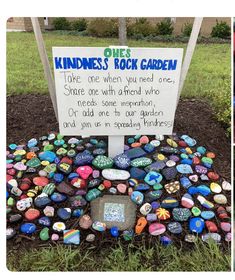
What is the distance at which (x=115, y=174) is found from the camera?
91.0 inches

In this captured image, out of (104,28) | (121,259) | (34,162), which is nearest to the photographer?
(121,259)

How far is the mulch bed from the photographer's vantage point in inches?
105

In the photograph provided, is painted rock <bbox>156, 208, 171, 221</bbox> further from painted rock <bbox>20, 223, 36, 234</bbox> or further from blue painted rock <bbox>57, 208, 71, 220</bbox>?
painted rock <bbox>20, 223, 36, 234</bbox>

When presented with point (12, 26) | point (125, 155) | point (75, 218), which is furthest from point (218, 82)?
point (12, 26)

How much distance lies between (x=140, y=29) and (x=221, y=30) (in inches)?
43.2

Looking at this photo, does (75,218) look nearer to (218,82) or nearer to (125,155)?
(125,155)

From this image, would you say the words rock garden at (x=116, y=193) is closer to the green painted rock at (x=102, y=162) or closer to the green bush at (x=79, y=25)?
the green painted rock at (x=102, y=162)

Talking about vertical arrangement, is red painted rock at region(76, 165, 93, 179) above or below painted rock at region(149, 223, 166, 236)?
above

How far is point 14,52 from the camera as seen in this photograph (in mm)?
4371

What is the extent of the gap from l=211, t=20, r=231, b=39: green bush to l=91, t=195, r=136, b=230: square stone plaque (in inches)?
131

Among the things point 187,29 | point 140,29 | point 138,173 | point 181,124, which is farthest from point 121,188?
point 187,29

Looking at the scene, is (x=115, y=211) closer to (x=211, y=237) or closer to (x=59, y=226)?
(x=59, y=226)

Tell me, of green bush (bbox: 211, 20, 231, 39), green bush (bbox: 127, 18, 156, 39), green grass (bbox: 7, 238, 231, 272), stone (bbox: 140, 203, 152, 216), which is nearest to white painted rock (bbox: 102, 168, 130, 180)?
stone (bbox: 140, 203, 152, 216)

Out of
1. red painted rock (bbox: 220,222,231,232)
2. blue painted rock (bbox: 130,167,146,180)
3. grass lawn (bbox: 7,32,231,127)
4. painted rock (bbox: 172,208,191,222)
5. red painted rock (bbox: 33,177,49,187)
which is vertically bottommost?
red painted rock (bbox: 220,222,231,232)
